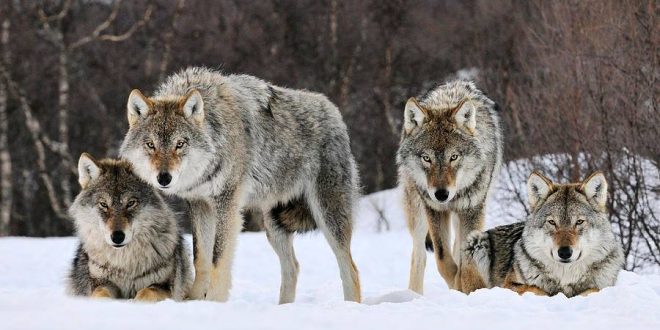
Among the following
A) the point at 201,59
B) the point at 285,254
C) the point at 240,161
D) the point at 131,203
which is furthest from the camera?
the point at 201,59

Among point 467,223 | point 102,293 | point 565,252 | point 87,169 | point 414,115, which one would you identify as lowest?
point 102,293

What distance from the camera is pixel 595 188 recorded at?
607cm

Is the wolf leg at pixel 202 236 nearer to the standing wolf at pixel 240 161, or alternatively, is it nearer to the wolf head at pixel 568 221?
the standing wolf at pixel 240 161

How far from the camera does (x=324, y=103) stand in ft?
24.1

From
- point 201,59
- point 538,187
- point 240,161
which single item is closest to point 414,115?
point 538,187

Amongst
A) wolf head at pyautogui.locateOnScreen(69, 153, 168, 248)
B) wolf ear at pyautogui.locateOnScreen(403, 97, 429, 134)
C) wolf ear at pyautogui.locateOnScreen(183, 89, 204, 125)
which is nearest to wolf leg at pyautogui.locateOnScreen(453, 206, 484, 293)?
wolf ear at pyautogui.locateOnScreen(403, 97, 429, 134)

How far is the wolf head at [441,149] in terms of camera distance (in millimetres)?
6445

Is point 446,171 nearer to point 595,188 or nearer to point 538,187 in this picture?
point 538,187

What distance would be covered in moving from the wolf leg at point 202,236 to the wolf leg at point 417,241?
1.69 m

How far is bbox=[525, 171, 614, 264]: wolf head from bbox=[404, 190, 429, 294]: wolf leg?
1.18 m

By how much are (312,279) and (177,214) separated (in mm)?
4540

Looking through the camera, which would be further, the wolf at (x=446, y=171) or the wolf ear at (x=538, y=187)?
the wolf at (x=446, y=171)

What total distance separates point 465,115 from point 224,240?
6.72 feet

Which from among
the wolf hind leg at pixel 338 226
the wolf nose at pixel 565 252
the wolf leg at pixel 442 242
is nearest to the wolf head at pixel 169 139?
the wolf hind leg at pixel 338 226
